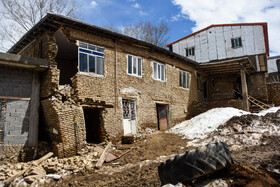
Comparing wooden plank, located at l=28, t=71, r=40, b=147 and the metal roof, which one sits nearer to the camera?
Answer: the metal roof

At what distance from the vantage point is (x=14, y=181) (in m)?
6.54

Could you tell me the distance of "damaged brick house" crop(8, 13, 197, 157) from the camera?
8.97 m

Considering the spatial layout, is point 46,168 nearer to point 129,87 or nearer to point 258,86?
point 129,87

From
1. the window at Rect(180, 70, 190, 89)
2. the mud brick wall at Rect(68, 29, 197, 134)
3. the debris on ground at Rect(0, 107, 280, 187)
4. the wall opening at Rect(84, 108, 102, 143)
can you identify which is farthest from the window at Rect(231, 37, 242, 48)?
the wall opening at Rect(84, 108, 102, 143)

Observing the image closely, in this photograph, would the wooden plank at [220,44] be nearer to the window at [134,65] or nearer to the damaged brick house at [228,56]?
the damaged brick house at [228,56]

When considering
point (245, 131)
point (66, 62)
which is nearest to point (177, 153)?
point (245, 131)

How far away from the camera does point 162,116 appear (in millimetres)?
14250

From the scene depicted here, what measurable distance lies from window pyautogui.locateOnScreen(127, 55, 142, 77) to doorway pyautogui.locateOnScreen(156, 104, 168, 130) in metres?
3.00

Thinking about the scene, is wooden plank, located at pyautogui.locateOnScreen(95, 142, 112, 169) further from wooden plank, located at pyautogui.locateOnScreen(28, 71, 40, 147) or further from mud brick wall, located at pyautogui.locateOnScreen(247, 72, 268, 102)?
mud brick wall, located at pyautogui.locateOnScreen(247, 72, 268, 102)

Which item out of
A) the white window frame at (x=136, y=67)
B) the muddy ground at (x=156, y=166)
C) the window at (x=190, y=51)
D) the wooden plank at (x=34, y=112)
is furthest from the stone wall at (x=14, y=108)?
the window at (x=190, y=51)

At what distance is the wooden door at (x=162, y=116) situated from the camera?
551 inches

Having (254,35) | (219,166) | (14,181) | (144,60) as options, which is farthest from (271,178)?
(254,35)

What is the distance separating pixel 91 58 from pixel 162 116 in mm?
6552

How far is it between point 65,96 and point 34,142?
94.8 inches
